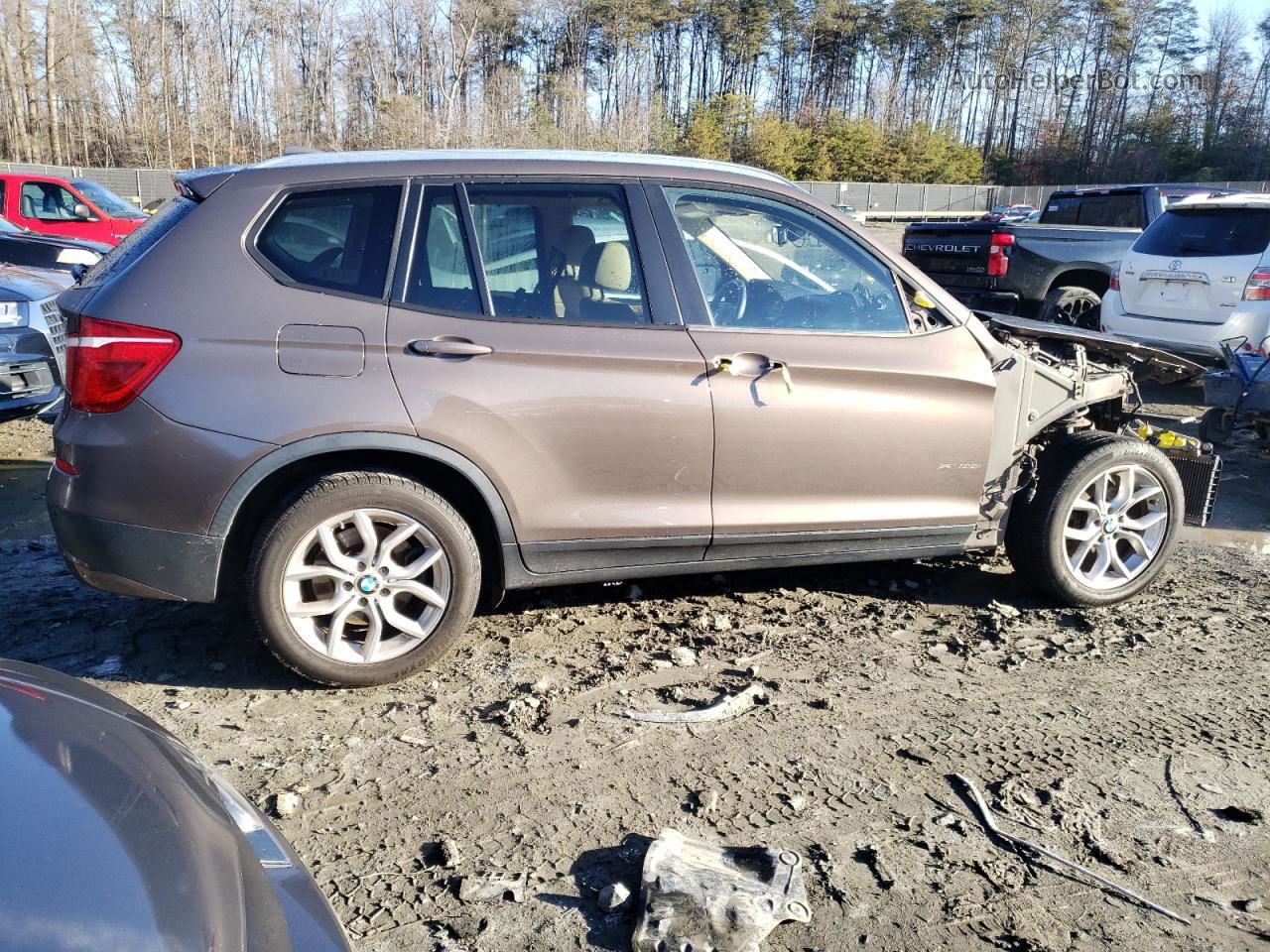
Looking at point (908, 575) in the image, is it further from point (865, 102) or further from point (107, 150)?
point (865, 102)

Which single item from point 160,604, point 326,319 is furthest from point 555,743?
point 160,604

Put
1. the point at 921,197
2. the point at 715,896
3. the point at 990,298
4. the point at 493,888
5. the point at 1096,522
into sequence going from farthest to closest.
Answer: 1. the point at 921,197
2. the point at 990,298
3. the point at 1096,522
4. the point at 493,888
5. the point at 715,896

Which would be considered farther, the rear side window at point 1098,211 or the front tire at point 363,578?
the rear side window at point 1098,211

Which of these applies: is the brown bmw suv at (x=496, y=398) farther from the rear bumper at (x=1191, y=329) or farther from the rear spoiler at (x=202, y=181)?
the rear bumper at (x=1191, y=329)

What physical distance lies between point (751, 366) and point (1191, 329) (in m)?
6.80

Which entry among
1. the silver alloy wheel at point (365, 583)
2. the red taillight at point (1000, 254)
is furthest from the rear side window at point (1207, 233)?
the silver alloy wheel at point (365, 583)

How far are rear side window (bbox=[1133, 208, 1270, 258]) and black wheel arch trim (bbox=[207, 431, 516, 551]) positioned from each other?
7882 mm

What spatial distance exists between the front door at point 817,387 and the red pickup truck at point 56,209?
1317cm

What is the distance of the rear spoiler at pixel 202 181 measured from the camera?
145 inches

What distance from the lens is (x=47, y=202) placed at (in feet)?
49.8

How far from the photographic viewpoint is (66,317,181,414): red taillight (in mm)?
3463

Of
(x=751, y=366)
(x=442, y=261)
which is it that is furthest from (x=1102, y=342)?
(x=442, y=261)

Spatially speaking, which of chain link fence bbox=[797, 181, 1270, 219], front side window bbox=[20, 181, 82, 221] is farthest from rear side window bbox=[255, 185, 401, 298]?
chain link fence bbox=[797, 181, 1270, 219]

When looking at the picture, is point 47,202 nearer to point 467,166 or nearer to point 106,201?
point 106,201
